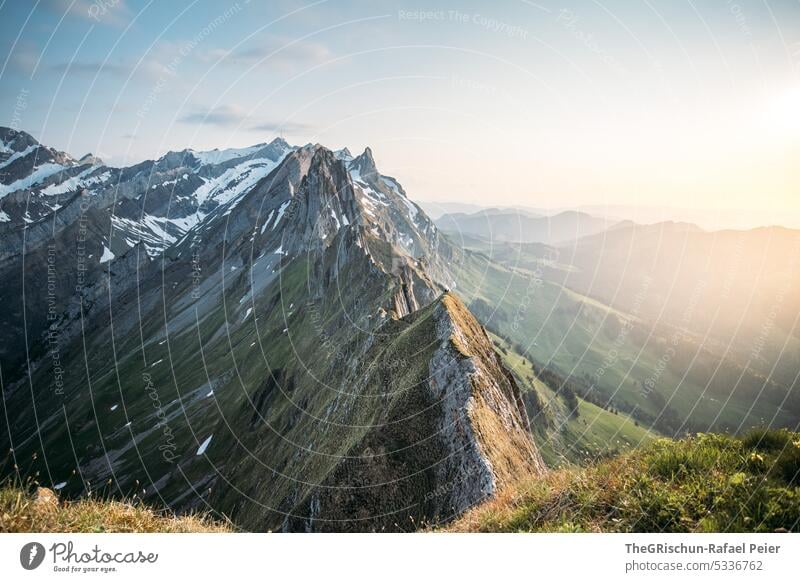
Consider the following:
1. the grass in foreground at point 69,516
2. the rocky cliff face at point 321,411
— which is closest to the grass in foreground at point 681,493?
the rocky cliff face at point 321,411

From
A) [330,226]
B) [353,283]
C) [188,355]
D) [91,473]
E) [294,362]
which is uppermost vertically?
[330,226]

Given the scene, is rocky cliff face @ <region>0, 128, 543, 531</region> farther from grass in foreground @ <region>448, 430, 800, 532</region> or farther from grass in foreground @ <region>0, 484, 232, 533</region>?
grass in foreground @ <region>0, 484, 232, 533</region>

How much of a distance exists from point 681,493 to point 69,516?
976 centimetres

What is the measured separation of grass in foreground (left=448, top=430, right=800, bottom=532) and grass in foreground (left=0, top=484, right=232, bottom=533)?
5.99 metres

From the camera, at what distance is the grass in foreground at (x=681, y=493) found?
21.8 feet

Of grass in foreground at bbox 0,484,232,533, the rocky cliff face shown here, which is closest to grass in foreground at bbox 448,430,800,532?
the rocky cliff face

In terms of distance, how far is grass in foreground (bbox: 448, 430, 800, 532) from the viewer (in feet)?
21.8

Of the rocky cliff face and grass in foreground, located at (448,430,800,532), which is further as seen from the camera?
the rocky cliff face

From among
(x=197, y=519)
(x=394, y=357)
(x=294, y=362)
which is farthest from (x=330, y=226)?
(x=197, y=519)

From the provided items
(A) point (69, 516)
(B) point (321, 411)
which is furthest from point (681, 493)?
(B) point (321, 411)

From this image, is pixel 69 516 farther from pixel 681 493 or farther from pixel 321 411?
pixel 321 411
